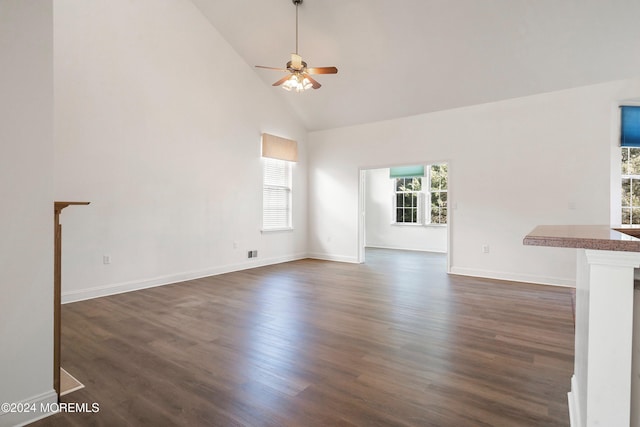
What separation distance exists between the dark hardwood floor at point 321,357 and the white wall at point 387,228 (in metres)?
4.23

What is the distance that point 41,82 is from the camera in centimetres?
184

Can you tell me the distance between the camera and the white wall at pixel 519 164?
457cm

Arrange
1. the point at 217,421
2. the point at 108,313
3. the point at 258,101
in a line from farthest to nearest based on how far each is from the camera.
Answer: the point at 258,101 → the point at 108,313 → the point at 217,421

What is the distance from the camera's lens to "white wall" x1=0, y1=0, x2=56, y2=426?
1710mm

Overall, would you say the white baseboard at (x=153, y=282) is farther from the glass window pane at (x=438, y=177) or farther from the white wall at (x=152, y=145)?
the glass window pane at (x=438, y=177)

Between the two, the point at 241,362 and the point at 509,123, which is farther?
the point at 509,123

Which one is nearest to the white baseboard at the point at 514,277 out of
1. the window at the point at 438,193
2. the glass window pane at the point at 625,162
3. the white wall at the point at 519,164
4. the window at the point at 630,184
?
the white wall at the point at 519,164

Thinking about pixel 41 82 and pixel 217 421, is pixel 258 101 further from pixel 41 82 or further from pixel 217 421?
pixel 217 421

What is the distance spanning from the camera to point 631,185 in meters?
4.69

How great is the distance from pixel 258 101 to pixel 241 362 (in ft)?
16.8

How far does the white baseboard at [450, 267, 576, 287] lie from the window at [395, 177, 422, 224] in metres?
3.50

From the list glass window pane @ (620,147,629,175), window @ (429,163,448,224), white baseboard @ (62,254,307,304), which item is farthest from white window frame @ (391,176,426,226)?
glass window pane @ (620,147,629,175)

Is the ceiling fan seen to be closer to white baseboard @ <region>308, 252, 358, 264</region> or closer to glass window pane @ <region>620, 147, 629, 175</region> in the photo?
white baseboard @ <region>308, 252, 358, 264</region>

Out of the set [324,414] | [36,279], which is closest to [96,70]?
[36,279]
